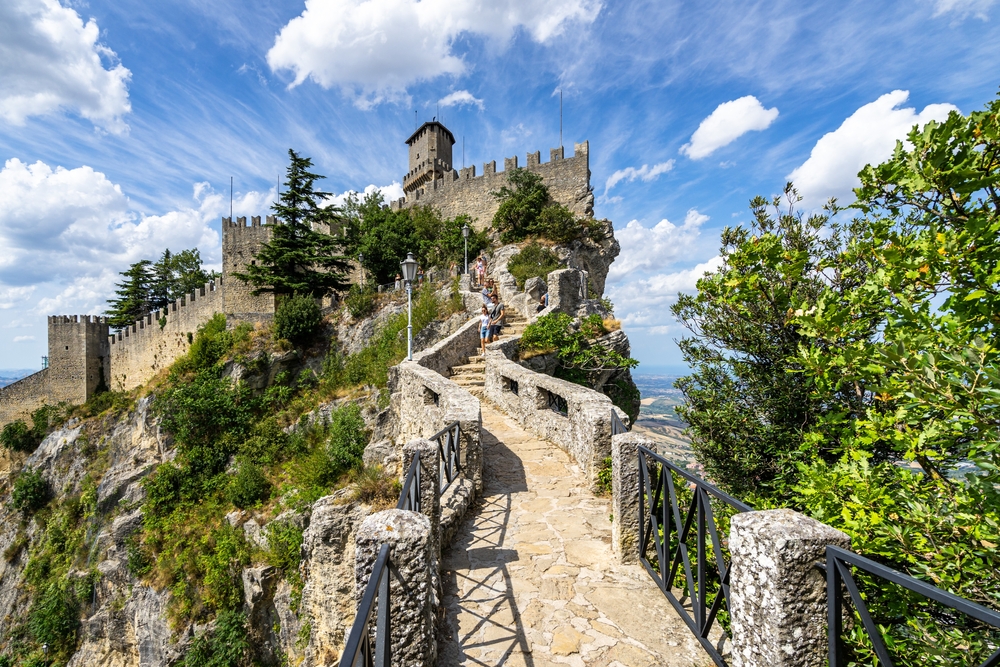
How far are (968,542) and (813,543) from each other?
1425 millimetres

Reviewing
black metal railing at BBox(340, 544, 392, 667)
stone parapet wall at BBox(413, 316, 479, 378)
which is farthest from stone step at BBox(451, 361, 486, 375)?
black metal railing at BBox(340, 544, 392, 667)

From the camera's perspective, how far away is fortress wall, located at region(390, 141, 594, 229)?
26.8 metres

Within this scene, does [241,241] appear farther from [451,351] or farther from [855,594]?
[855,594]

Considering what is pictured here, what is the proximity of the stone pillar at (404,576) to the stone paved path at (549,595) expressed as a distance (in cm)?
56

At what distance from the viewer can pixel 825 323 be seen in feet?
12.3

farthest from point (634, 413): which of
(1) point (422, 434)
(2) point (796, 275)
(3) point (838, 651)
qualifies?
(3) point (838, 651)

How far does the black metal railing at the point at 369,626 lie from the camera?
1.70m

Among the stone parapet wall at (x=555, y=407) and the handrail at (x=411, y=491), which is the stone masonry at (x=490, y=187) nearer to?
the stone parapet wall at (x=555, y=407)

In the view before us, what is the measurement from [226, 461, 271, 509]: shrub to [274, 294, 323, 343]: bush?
6.90 metres

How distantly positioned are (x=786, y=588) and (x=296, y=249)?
77.0 feet

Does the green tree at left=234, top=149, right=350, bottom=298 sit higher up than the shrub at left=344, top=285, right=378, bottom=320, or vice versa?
the green tree at left=234, top=149, right=350, bottom=298

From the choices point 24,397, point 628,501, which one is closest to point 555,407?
point 628,501

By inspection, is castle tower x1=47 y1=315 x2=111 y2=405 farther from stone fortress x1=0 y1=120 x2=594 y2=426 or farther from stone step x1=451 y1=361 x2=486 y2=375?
stone step x1=451 y1=361 x2=486 y2=375

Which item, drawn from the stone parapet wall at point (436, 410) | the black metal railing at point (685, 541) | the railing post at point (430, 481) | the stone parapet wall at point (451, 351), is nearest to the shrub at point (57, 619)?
the stone parapet wall at point (436, 410)
